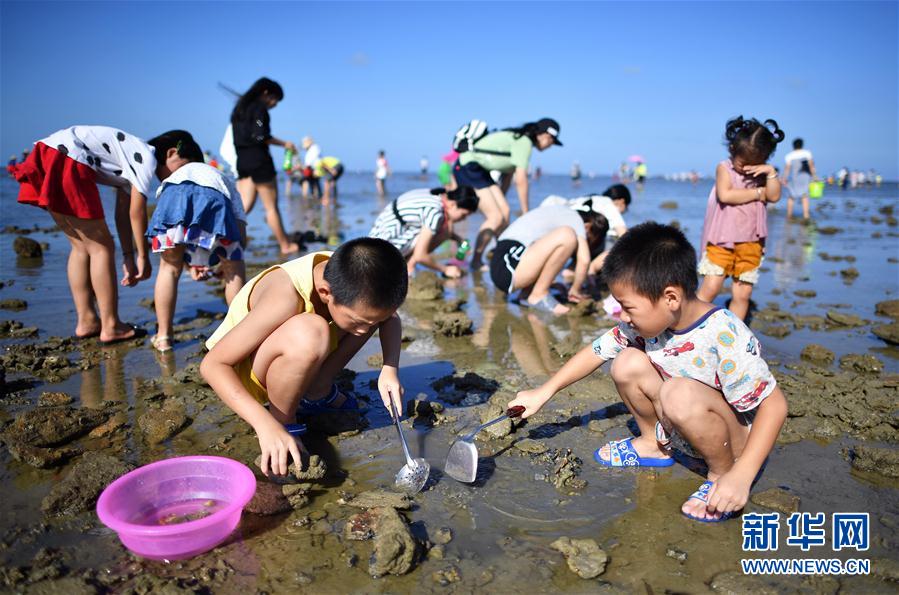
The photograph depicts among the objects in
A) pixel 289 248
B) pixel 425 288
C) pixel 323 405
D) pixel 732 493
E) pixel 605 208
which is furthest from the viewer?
pixel 289 248

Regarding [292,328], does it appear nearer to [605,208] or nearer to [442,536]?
[442,536]

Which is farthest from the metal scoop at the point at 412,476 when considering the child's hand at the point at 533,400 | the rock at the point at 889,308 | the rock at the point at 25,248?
the rock at the point at 25,248

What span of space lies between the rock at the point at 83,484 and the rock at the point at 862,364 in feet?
12.7

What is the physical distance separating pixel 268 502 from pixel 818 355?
3.35 metres

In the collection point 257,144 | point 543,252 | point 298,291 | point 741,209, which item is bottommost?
point 543,252

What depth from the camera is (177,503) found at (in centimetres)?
214

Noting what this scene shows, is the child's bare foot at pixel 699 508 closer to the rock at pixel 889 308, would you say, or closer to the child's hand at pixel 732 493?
the child's hand at pixel 732 493

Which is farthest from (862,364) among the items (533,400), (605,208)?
(605,208)

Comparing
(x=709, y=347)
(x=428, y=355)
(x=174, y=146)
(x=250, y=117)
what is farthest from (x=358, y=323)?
(x=250, y=117)

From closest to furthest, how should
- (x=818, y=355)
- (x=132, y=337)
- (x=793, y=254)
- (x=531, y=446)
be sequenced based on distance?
(x=531, y=446) < (x=818, y=355) < (x=132, y=337) < (x=793, y=254)

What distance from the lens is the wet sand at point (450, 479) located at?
1815 mm

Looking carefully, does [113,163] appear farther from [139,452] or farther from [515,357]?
[515,357]

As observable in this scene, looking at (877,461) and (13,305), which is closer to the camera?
(877,461)

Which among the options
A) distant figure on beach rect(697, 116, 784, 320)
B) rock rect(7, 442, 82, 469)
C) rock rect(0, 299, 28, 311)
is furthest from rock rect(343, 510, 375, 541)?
rock rect(0, 299, 28, 311)
